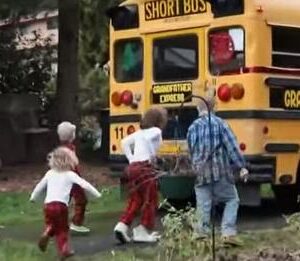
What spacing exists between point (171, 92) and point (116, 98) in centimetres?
98

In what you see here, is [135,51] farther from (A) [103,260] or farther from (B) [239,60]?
(A) [103,260]

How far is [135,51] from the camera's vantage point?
1257 cm

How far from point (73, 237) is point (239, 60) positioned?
2.74 meters

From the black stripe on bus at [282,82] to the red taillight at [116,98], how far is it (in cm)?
220

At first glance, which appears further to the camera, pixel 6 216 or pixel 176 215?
pixel 6 216

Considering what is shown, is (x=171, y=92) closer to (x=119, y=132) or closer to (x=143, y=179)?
(x=119, y=132)

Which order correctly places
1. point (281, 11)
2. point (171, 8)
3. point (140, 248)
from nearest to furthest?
point (140, 248) → point (281, 11) → point (171, 8)

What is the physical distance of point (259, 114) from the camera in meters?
11.1

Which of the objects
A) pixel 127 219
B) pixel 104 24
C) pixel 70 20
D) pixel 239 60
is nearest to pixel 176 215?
pixel 127 219

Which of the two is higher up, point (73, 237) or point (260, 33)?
point (260, 33)

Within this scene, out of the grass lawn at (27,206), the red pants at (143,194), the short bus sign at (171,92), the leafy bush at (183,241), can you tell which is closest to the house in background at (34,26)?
the grass lawn at (27,206)

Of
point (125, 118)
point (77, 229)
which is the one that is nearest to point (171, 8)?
point (125, 118)

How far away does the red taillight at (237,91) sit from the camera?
439 inches

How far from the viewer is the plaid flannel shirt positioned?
9.21 metres
